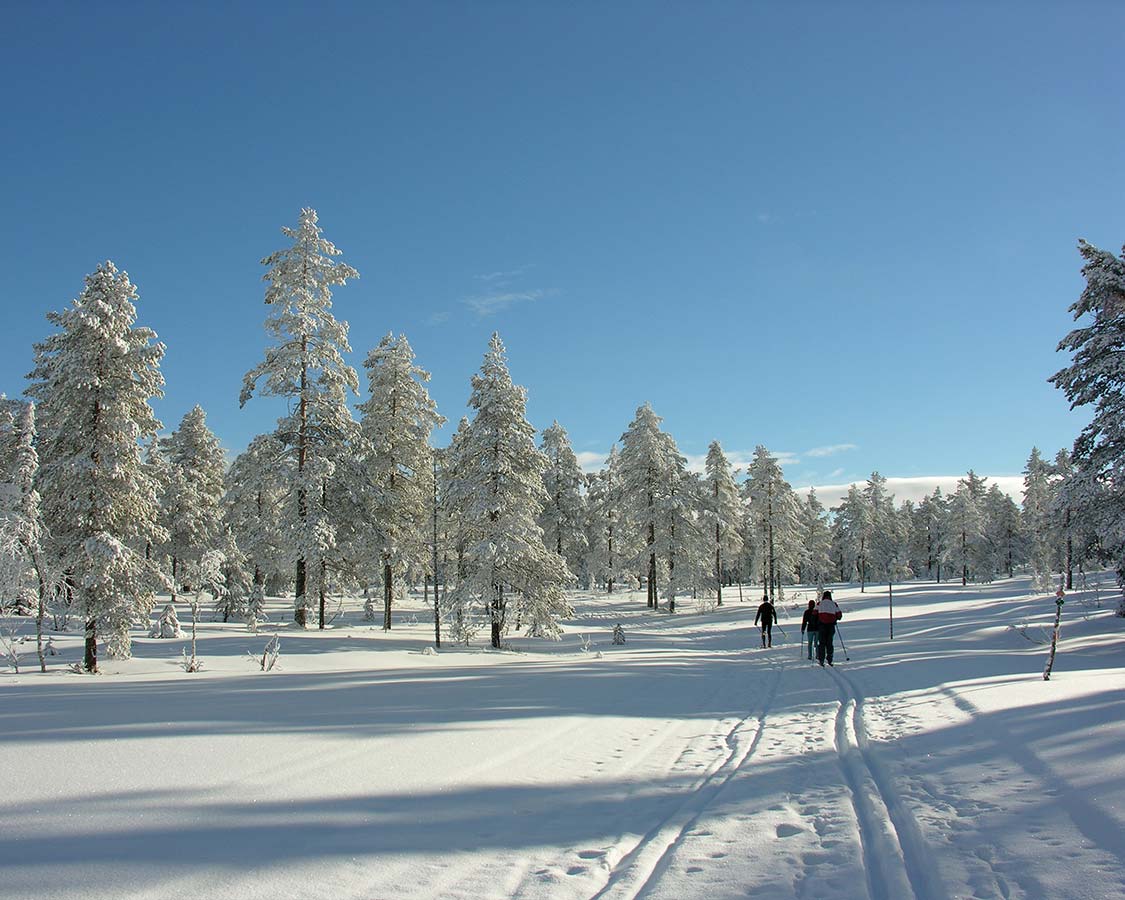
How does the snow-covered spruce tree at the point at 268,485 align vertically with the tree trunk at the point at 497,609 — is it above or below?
above

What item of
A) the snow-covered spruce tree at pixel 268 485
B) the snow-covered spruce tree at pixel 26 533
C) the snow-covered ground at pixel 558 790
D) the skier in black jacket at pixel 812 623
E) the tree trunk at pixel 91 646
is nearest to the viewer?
the snow-covered ground at pixel 558 790

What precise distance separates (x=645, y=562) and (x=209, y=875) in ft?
148

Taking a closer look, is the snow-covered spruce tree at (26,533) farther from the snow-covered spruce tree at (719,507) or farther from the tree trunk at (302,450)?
the snow-covered spruce tree at (719,507)

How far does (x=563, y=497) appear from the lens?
58938mm

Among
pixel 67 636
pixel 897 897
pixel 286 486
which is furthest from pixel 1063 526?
pixel 67 636

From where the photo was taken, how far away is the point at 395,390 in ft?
111

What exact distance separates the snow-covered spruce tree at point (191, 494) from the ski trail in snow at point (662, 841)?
3691 centimetres

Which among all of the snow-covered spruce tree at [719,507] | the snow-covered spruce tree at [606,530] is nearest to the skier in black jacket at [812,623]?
the snow-covered spruce tree at [719,507]

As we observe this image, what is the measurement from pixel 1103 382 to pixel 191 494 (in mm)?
42681

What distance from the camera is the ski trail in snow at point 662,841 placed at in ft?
15.2

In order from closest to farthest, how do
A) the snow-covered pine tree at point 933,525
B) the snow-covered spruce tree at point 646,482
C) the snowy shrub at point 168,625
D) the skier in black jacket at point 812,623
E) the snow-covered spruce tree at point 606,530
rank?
the skier in black jacket at point 812,623 < the snowy shrub at point 168,625 < the snow-covered spruce tree at point 646,482 < the snow-covered spruce tree at point 606,530 < the snow-covered pine tree at point 933,525

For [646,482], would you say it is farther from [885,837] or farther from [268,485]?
[885,837]

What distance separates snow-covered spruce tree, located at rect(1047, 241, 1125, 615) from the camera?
18.9 meters

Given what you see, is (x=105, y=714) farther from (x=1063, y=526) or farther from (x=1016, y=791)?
(x=1063, y=526)
